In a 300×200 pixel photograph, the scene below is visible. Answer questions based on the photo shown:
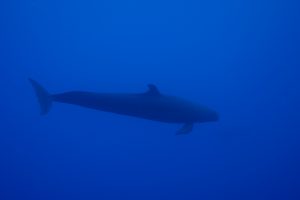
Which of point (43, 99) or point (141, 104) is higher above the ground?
point (43, 99)

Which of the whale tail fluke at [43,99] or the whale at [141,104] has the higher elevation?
the whale tail fluke at [43,99]

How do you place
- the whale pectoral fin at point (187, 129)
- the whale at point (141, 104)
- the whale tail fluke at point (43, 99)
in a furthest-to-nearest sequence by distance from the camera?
the whale tail fluke at point (43, 99), the whale pectoral fin at point (187, 129), the whale at point (141, 104)

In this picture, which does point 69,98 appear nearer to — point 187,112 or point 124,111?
point 124,111

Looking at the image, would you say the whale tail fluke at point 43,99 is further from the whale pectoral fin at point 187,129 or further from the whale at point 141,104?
the whale pectoral fin at point 187,129

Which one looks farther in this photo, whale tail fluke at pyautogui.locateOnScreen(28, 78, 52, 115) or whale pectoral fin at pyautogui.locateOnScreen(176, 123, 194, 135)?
whale tail fluke at pyautogui.locateOnScreen(28, 78, 52, 115)

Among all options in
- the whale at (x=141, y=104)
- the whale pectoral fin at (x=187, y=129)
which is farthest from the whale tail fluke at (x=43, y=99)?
the whale pectoral fin at (x=187, y=129)

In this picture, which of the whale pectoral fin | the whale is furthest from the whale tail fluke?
the whale pectoral fin

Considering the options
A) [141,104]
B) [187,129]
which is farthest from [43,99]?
[187,129]

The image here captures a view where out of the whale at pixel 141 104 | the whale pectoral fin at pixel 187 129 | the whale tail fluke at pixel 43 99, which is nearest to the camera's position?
the whale at pixel 141 104

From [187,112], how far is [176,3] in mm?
36228

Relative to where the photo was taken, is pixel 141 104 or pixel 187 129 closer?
pixel 141 104

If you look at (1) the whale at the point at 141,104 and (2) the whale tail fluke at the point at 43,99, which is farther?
(2) the whale tail fluke at the point at 43,99

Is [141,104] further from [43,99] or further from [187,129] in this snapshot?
[43,99]

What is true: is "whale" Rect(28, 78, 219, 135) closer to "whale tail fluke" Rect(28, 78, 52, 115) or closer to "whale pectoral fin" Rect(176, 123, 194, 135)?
"whale pectoral fin" Rect(176, 123, 194, 135)
